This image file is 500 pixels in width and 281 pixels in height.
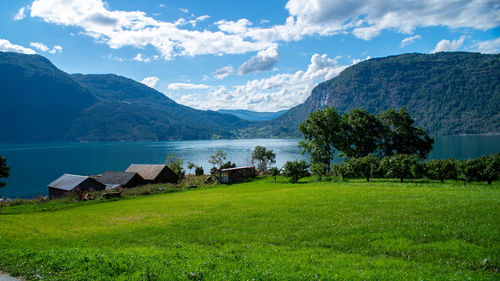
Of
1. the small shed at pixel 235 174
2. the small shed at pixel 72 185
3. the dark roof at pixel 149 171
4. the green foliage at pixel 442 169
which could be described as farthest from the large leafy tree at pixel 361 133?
the small shed at pixel 72 185

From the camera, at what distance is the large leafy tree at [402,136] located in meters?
63.6

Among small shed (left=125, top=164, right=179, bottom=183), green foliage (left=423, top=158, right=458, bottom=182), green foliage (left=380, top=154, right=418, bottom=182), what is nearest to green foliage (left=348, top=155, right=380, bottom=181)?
green foliage (left=380, top=154, right=418, bottom=182)

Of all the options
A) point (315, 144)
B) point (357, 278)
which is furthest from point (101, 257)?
point (315, 144)

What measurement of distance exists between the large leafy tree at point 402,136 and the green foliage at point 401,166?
20495mm

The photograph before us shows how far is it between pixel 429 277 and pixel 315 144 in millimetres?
59554

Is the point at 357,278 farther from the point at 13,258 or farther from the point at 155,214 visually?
the point at 155,214

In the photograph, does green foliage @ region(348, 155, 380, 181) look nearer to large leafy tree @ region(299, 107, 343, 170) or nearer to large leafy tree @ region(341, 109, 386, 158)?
large leafy tree @ region(299, 107, 343, 170)

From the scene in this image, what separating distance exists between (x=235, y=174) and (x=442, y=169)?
39842 millimetres

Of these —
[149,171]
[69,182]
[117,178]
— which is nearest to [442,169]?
[149,171]

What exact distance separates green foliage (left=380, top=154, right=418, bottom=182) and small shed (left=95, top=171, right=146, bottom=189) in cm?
4878

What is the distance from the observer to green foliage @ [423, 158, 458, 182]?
3966cm

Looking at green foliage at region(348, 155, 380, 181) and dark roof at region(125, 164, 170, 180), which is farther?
dark roof at region(125, 164, 170, 180)

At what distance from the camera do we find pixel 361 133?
6356 cm

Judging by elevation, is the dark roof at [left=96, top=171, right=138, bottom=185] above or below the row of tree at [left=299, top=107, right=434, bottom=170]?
below
